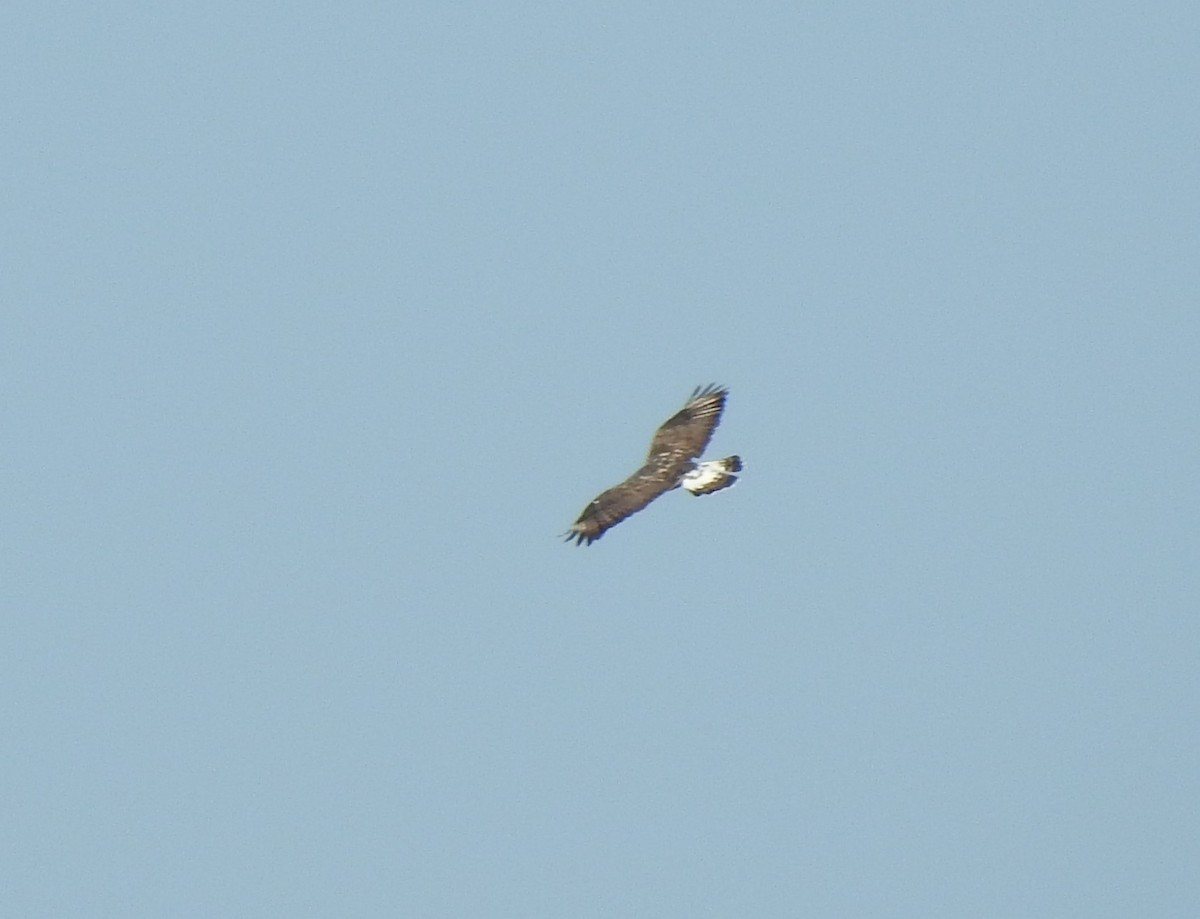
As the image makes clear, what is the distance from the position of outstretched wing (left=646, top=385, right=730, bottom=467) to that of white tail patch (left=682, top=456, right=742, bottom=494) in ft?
0.56

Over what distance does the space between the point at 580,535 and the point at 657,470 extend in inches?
69.1

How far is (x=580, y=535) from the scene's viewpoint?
41.0 meters

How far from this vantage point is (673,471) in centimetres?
4225

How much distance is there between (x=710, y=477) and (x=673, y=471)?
55 cm

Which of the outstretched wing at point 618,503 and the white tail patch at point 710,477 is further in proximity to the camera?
the white tail patch at point 710,477

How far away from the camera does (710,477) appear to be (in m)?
42.4

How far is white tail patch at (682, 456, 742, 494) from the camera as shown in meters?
42.3

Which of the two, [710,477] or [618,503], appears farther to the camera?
[710,477]

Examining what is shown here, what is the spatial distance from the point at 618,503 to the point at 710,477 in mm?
1669

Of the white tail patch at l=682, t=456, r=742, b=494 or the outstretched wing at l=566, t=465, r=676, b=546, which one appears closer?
the outstretched wing at l=566, t=465, r=676, b=546

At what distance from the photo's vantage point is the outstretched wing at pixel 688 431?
42.5m

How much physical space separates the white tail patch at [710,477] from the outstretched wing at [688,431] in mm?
170

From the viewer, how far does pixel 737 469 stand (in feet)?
140

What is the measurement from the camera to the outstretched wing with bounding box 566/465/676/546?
135 ft
